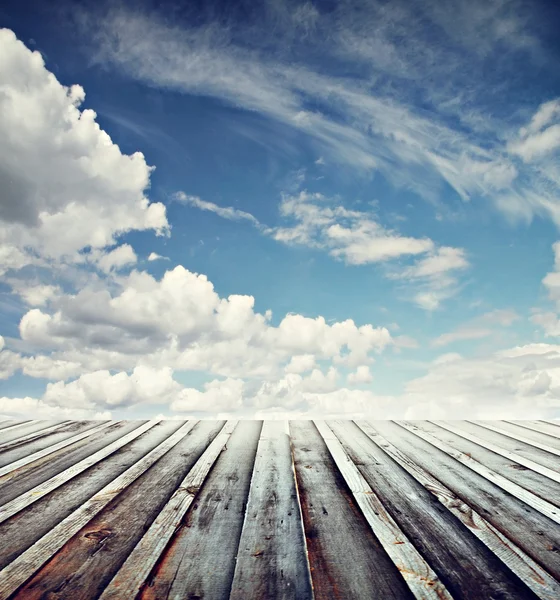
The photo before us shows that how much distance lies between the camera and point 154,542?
6.70ft

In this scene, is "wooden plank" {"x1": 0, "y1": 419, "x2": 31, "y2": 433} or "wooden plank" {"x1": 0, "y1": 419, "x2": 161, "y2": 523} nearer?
"wooden plank" {"x1": 0, "y1": 419, "x2": 161, "y2": 523}

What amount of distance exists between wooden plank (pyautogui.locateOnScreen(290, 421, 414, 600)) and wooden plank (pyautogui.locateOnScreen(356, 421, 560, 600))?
405mm

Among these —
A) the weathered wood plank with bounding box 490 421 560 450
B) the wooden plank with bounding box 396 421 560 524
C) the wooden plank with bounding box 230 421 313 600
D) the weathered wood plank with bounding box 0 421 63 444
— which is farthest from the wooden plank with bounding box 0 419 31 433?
the weathered wood plank with bounding box 490 421 560 450

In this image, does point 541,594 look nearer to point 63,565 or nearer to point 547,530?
point 547,530

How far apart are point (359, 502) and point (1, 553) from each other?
199cm

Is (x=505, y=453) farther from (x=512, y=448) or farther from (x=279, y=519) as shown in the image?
(x=279, y=519)

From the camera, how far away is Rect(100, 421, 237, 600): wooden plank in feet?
5.46

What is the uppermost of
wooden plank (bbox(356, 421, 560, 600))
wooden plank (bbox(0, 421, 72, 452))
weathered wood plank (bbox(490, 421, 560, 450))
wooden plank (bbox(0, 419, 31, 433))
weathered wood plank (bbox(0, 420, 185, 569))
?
wooden plank (bbox(0, 419, 31, 433))

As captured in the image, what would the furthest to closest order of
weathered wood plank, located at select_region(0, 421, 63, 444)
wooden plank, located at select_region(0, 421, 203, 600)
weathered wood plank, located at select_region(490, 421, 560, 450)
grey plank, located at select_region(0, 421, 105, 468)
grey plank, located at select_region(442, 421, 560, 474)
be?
weathered wood plank, located at select_region(0, 421, 63, 444) < weathered wood plank, located at select_region(490, 421, 560, 450) < grey plank, located at select_region(0, 421, 105, 468) < grey plank, located at select_region(442, 421, 560, 474) < wooden plank, located at select_region(0, 421, 203, 600)

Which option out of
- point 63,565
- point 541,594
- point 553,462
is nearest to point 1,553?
point 63,565

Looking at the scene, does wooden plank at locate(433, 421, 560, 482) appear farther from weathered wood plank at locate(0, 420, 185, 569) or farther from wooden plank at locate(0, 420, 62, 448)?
wooden plank at locate(0, 420, 62, 448)

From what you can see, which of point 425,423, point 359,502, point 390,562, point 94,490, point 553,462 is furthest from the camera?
point 425,423

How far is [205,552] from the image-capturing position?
1942 millimetres

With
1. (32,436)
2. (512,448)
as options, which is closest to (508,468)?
(512,448)
